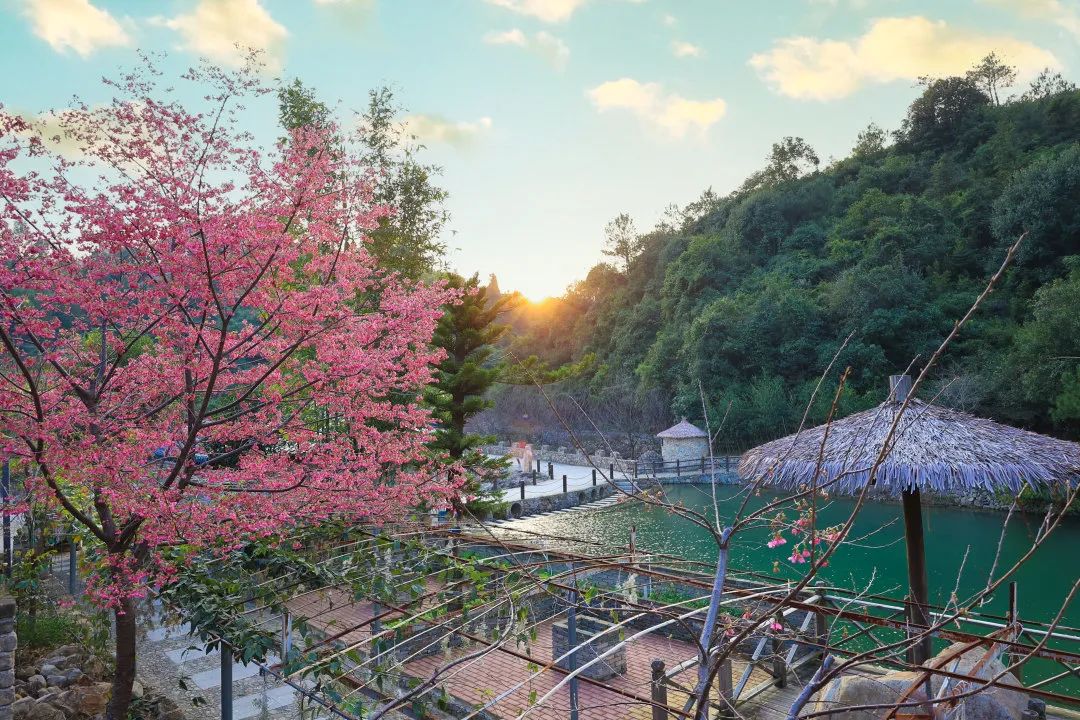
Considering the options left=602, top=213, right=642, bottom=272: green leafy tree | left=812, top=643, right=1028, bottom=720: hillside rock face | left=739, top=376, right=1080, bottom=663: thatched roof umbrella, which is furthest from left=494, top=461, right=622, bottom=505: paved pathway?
left=602, top=213, right=642, bottom=272: green leafy tree

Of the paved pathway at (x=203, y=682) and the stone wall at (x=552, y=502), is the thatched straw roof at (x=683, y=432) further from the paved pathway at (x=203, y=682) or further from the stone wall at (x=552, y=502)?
the paved pathway at (x=203, y=682)

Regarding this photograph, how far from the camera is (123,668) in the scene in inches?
145

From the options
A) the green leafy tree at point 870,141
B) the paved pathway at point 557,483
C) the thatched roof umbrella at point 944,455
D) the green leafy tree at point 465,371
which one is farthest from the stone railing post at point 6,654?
the green leafy tree at point 870,141

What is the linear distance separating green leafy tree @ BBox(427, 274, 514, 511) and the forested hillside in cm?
1005

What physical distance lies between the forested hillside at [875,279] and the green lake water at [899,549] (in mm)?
3209

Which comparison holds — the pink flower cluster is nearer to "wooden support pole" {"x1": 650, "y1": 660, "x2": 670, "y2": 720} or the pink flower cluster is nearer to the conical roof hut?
"wooden support pole" {"x1": 650, "y1": 660, "x2": 670, "y2": 720}

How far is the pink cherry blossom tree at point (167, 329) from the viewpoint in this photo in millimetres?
3305

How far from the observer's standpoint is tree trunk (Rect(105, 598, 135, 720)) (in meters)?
3.65

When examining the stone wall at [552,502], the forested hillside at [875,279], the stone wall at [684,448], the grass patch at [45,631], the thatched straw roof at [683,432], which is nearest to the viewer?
the grass patch at [45,631]

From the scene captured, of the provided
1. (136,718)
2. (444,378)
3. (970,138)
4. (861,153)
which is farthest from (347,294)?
(861,153)

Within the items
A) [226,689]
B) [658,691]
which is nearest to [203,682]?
[226,689]

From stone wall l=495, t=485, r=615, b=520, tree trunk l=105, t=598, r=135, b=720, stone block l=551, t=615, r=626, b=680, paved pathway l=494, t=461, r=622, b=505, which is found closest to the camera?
tree trunk l=105, t=598, r=135, b=720

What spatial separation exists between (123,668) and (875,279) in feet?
67.3

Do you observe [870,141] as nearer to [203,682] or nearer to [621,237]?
[621,237]
